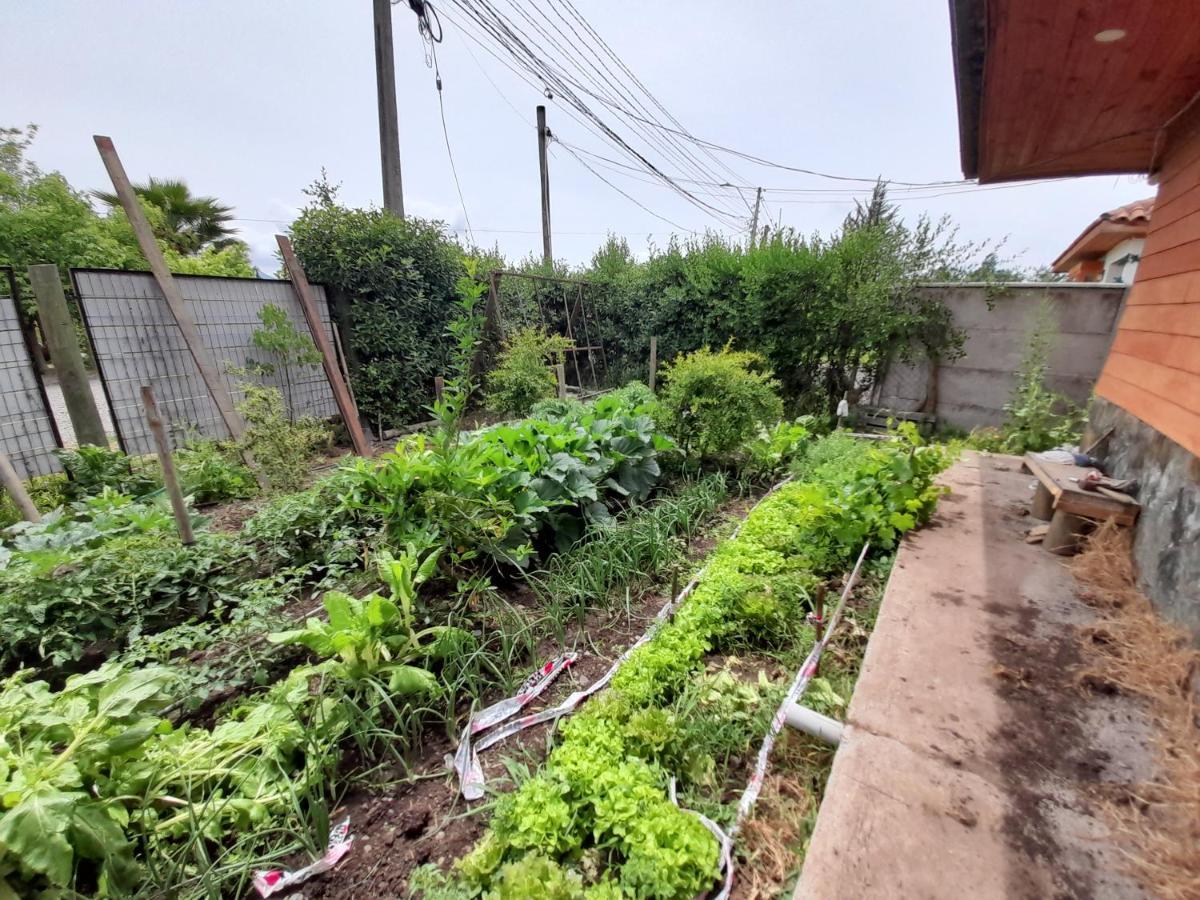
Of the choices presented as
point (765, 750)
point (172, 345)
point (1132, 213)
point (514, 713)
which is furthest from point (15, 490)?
point (1132, 213)

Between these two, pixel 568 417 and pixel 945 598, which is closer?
pixel 945 598

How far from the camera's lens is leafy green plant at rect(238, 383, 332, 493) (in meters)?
3.42

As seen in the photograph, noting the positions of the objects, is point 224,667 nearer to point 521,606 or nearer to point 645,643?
point 521,606

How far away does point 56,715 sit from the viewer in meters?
1.10

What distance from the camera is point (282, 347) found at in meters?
4.33

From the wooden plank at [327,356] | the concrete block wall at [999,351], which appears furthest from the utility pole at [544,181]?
the concrete block wall at [999,351]

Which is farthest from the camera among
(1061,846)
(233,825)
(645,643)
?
(645,643)

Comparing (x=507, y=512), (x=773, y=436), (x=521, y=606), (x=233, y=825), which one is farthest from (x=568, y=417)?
(x=233, y=825)

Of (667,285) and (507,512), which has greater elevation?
(667,285)

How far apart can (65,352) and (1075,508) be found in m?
6.39

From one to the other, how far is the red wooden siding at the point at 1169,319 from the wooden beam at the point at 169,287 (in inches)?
233

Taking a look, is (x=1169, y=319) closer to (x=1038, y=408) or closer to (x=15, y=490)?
(x=1038, y=408)

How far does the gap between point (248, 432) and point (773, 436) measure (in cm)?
446

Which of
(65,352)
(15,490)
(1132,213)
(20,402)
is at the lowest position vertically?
(15,490)
